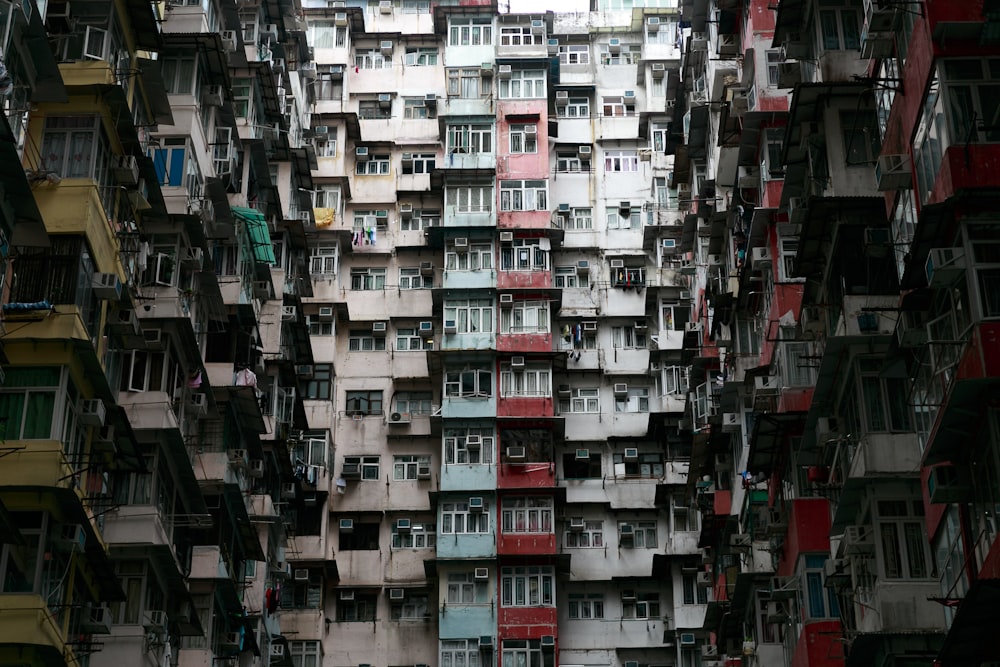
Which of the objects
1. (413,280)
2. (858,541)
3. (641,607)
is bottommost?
(858,541)

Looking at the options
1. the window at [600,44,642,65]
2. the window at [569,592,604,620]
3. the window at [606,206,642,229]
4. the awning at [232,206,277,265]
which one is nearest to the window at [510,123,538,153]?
the window at [606,206,642,229]

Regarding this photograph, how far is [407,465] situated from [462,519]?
9.80ft

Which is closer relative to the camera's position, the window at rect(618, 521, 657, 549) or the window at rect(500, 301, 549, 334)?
the window at rect(618, 521, 657, 549)

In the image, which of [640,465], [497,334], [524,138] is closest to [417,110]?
[524,138]

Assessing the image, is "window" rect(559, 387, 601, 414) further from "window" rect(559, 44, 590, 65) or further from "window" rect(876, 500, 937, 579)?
"window" rect(876, 500, 937, 579)

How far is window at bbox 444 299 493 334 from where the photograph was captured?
45125 millimetres

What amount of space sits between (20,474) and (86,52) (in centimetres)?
785

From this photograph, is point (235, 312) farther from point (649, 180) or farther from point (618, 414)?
point (649, 180)

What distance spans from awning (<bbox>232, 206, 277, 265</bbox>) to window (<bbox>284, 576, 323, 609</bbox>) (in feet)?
34.7

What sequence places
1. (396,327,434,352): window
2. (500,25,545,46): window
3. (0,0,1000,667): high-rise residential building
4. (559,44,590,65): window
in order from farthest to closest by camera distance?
(559,44,590,65): window, (500,25,545,46): window, (396,327,434,352): window, (0,0,1000,667): high-rise residential building

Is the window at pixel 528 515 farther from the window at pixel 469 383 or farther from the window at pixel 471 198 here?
the window at pixel 471 198

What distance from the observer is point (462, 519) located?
42.8 metres

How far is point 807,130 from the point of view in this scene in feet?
88.0

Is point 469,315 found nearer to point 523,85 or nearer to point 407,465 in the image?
point 407,465
